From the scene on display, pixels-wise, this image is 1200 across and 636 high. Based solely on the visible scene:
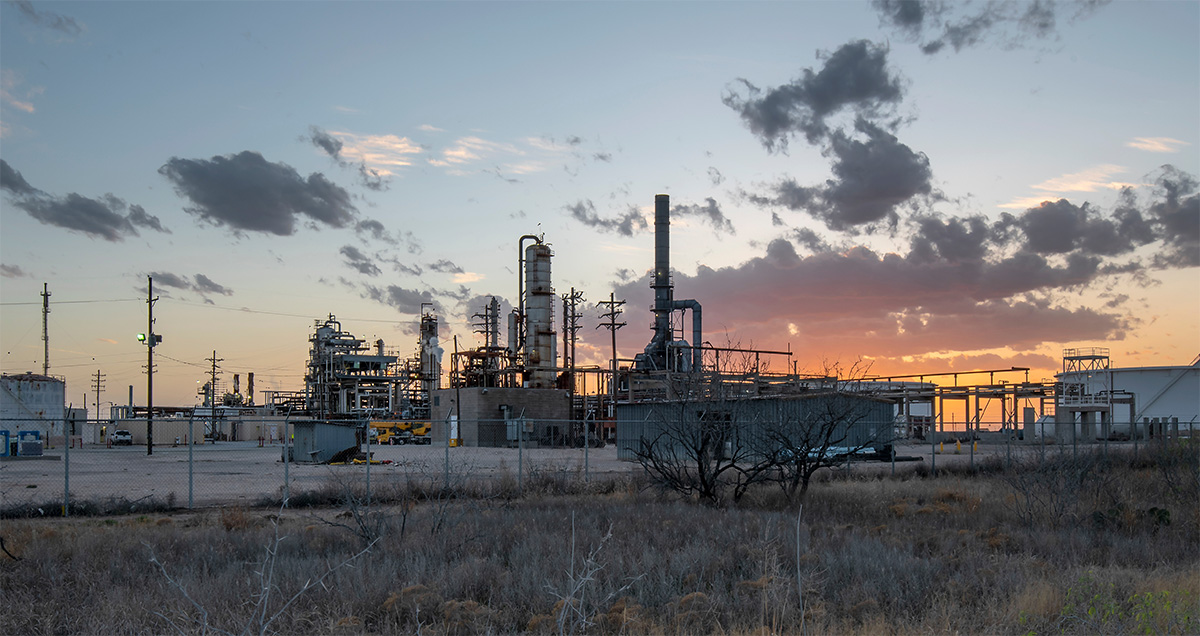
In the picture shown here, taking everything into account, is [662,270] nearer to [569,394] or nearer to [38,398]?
[569,394]

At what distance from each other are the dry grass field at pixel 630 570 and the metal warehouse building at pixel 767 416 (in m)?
3.18

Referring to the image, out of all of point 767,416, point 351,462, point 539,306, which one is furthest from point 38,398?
point 767,416

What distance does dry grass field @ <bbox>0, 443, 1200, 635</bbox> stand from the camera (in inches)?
343

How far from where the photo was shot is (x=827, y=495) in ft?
67.5

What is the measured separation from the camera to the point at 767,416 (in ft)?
86.3

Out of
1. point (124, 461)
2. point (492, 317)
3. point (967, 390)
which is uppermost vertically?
point (492, 317)

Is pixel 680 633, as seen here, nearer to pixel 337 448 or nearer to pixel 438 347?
pixel 337 448

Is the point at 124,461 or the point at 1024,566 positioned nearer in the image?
the point at 1024,566

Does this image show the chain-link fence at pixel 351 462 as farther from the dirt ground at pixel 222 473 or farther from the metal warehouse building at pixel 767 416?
the metal warehouse building at pixel 767 416

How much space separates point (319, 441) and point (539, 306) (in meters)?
27.2

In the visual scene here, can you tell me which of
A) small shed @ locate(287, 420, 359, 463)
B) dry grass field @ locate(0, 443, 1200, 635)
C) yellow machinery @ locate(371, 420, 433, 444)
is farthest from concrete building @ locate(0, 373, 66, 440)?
dry grass field @ locate(0, 443, 1200, 635)

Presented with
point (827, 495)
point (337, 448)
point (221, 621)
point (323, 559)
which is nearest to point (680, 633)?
point (221, 621)

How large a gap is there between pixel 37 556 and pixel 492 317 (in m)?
68.6

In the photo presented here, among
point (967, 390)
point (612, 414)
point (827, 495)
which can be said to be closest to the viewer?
point (827, 495)
